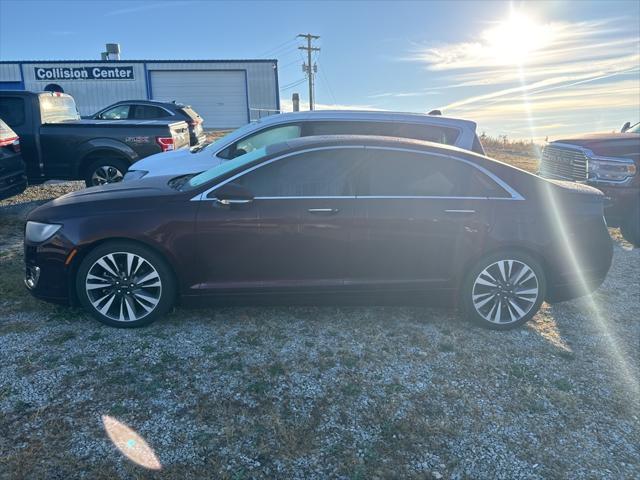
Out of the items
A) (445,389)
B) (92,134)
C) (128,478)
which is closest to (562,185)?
(445,389)

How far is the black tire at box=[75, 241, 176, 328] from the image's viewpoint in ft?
12.3

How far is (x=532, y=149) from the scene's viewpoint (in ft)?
69.4

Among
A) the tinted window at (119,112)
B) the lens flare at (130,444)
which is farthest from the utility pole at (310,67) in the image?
the lens flare at (130,444)

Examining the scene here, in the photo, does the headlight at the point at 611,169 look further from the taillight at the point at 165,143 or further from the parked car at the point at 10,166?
the parked car at the point at 10,166

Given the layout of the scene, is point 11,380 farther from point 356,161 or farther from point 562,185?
point 562,185

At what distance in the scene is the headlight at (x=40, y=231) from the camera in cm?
378

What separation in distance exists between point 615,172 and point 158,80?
89.4 feet

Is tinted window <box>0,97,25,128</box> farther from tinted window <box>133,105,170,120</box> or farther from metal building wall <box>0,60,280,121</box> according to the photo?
metal building wall <box>0,60,280,121</box>

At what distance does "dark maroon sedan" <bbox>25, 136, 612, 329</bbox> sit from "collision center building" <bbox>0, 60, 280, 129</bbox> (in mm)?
25282

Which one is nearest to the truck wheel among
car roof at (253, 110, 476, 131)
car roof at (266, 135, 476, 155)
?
car roof at (253, 110, 476, 131)

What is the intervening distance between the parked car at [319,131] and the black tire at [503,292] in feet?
6.27

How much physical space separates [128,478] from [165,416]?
495 millimetres

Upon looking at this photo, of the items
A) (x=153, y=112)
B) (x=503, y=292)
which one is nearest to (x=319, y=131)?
(x=503, y=292)

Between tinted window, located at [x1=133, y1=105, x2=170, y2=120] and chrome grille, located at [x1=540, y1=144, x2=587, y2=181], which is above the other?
tinted window, located at [x1=133, y1=105, x2=170, y2=120]
